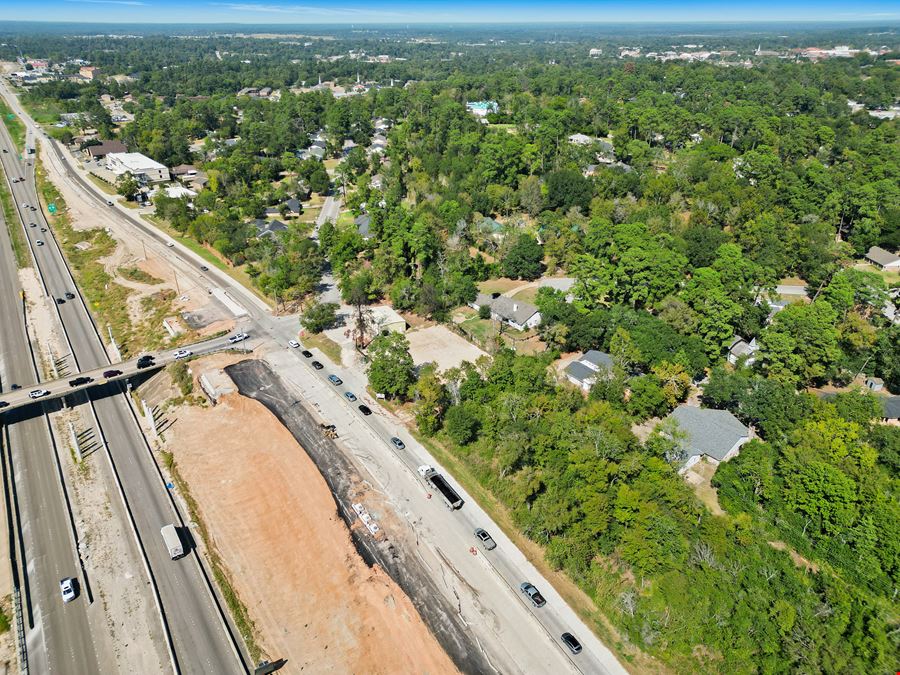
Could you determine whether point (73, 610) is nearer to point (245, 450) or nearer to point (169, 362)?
point (245, 450)

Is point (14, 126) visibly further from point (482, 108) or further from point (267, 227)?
point (482, 108)

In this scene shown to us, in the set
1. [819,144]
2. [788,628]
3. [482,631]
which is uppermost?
[819,144]

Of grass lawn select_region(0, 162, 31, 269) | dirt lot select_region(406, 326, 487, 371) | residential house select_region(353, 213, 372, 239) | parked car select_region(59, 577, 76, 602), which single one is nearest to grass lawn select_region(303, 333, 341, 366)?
dirt lot select_region(406, 326, 487, 371)

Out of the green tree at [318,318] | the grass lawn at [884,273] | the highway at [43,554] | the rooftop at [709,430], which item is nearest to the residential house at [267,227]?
the green tree at [318,318]

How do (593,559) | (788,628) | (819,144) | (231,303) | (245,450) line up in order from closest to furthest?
(788,628) → (593,559) → (245,450) → (231,303) → (819,144)

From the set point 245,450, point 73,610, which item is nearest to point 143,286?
point 245,450

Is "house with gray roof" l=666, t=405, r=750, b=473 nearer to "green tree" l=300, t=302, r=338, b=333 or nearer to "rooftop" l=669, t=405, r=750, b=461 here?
"rooftop" l=669, t=405, r=750, b=461
